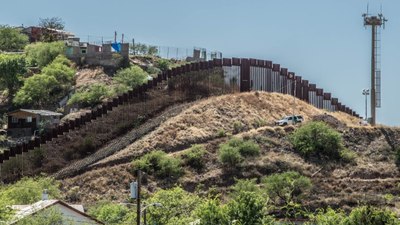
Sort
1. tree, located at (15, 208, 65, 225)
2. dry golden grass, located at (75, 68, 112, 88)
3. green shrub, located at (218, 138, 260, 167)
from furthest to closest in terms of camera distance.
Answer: dry golden grass, located at (75, 68, 112, 88), green shrub, located at (218, 138, 260, 167), tree, located at (15, 208, 65, 225)

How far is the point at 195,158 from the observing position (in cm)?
8975

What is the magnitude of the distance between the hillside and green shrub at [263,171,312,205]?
918 millimetres

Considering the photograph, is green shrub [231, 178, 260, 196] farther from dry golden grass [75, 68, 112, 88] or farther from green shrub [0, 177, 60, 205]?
dry golden grass [75, 68, 112, 88]

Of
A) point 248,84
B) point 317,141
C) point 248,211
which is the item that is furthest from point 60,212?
point 248,84

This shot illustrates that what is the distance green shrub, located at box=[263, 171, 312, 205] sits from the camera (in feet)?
270

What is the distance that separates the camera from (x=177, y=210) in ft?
237

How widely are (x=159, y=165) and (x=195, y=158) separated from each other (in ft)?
11.2

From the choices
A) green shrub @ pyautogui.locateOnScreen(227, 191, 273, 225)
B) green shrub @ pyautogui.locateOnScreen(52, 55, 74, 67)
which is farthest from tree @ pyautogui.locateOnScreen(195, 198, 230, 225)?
green shrub @ pyautogui.locateOnScreen(52, 55, 74, 67)

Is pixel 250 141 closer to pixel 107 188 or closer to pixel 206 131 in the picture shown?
pixel 206 131

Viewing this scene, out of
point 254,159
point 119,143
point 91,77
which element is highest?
point 91,77

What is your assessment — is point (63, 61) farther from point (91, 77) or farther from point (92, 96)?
point (92, 96)

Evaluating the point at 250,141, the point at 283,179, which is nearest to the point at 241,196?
the point at 283,179

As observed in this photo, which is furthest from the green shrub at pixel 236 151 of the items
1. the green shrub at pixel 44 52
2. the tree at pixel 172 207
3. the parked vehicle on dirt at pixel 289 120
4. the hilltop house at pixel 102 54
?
the green shrub at pixel 44 52

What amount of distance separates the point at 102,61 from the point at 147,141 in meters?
33.7
